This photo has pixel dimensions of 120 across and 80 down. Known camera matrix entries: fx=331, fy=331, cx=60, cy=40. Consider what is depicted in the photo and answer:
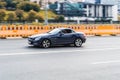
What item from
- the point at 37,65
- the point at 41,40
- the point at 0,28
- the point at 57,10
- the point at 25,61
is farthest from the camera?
the point at 57,10

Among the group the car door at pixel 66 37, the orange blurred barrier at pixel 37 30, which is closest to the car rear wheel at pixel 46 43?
the car door at pixel 66 37

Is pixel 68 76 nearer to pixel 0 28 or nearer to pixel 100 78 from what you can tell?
pixel 100 78

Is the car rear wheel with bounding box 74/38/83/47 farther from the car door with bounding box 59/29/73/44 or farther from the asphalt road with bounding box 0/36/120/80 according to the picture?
the asphalt road with bounding box 0/36/120/80

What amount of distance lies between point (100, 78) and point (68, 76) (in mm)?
961

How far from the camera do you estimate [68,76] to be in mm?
9938

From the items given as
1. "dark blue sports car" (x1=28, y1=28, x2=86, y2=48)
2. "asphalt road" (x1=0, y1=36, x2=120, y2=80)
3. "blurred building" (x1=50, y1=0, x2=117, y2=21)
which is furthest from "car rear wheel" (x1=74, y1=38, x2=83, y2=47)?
"blurred building" (x1=50, y1=0, x2=117, y2=21)

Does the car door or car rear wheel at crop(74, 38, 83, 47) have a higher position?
the car door

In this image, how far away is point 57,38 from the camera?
1972cm

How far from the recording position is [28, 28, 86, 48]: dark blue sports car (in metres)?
19.1

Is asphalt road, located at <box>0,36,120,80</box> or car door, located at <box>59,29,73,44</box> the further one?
car door, located at <box>59,29,73,44</box>

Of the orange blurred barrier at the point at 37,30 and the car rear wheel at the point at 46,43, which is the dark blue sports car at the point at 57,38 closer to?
the car rear wheel at the point at 46,43

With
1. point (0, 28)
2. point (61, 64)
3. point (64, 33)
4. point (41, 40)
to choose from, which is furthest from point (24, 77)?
point (0, 28)

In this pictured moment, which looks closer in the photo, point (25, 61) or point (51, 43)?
point (25, 61)

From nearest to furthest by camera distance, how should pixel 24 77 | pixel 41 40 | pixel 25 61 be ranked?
pixel 24 77 → pixel 25 61 → pixel 41 40
